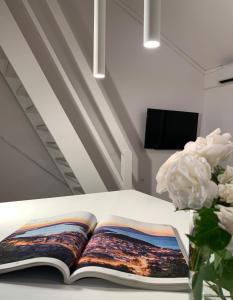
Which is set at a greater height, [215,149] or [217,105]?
[217,105]

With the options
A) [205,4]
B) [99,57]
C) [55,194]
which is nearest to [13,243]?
[99,57]

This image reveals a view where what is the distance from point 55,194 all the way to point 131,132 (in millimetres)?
1292

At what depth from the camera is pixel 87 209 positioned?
4.85 feet

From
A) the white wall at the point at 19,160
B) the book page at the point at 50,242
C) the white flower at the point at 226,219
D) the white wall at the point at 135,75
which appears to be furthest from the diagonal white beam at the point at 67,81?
the white flower at the point at 226,219

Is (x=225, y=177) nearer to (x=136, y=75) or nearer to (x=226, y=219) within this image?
(x=226, y=219)

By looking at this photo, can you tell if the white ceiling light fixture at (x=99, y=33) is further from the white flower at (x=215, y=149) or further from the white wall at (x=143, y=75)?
the white wall at (x=143, y=75)

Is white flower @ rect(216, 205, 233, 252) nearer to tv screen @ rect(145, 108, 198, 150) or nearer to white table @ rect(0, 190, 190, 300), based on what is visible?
white table @ rect(0, 190, 190, 300)

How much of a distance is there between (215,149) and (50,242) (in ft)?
1.77

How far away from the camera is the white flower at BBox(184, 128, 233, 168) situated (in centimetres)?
49

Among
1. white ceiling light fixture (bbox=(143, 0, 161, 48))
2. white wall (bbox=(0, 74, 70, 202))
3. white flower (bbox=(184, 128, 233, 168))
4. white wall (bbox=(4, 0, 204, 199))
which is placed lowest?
white wall (bbox=(0, 74, 70, 202))

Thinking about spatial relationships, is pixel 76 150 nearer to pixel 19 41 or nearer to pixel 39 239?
pixel 19 41

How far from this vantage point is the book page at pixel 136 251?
726mm

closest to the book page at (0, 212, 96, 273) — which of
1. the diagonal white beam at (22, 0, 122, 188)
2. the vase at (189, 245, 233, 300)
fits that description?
the vase at (189, 245, 233, 300)

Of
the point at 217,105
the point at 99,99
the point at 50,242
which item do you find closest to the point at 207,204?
the point at 50,242
